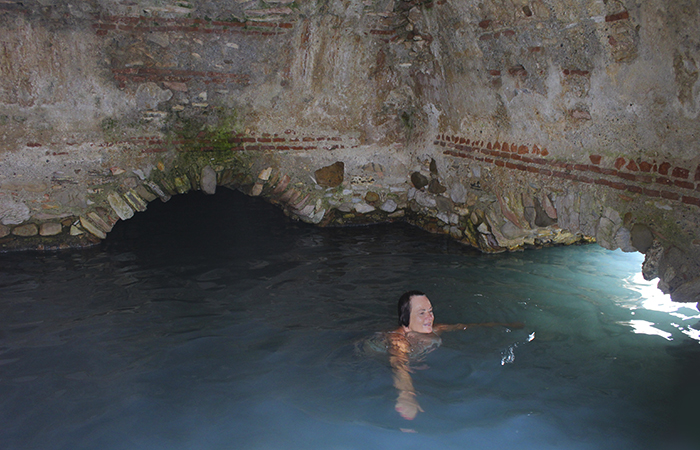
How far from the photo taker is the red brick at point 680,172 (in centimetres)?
338

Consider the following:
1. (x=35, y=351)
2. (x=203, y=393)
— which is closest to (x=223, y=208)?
(x=35, y=351)

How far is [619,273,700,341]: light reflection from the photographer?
12.7ft

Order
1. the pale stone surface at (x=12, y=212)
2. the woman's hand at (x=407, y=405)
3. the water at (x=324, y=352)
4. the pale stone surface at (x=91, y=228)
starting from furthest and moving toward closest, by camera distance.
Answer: the pale stone surface at (x=91, y=228)
the pale stone surface at (x=12, y=212)
the woman's hand at (x=407, y=405)
the water at (x=324, y=352)

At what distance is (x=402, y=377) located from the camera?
11.2 feet

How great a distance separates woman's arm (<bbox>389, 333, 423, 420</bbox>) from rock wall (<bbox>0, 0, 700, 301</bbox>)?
190cm

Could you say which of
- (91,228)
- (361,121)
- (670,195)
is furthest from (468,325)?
(91,228)

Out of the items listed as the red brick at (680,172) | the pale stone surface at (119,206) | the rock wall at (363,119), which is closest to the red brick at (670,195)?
the rock wall at (363,119)

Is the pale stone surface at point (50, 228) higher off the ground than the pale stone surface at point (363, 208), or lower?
lower

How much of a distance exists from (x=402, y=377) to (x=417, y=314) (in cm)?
54

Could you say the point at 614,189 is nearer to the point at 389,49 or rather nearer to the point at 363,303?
the point at 363,303

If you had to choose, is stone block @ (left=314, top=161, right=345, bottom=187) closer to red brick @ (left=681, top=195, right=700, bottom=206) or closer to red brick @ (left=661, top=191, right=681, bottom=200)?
red brick @ (left=661, top=191, right=681, bottom=200)

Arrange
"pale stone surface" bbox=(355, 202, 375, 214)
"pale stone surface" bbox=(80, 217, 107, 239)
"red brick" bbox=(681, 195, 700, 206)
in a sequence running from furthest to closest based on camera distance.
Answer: "pale stone surface" bbox=(355, 202, 375, 214), "pale stone surface" bbox=(80, 217, 107, 239), "red brick" bbox=(681, 195, 700, 206)

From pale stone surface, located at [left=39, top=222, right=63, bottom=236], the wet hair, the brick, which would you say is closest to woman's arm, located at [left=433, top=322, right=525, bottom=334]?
the wet hair

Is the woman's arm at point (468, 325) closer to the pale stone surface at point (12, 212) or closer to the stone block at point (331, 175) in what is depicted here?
the stone block at point (331, 175)
